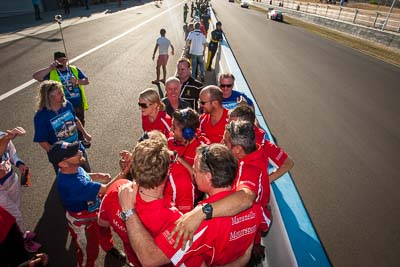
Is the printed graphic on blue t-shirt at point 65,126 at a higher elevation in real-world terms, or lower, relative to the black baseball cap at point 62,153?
lower

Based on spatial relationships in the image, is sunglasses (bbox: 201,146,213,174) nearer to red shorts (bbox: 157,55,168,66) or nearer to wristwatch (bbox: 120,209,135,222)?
wristwatch (bbox: 120,209,135,222)

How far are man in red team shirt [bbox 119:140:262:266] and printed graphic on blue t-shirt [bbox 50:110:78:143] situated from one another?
251 cm

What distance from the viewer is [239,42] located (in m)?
19.5

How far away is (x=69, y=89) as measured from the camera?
203 inches

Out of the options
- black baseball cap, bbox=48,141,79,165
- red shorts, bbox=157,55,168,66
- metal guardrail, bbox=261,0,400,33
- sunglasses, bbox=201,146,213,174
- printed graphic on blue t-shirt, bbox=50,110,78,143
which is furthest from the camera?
metal guardrail, bbox=261,0,400,33

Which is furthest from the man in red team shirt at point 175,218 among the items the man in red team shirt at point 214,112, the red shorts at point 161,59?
the red shorts at point 161,59

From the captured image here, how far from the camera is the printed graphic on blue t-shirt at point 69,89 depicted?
5.11m

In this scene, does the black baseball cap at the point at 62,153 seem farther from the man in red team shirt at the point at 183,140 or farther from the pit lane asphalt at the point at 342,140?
the pit lane asphalt at the point at 342,140

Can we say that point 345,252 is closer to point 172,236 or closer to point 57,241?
point 172,236

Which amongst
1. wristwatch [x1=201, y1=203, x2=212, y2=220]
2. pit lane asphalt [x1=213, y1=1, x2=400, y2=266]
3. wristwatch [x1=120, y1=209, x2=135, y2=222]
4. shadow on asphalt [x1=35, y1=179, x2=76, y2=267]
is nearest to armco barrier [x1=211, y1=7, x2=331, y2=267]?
pit lane asphalt [x1=213, y1=1, x2=400, y2=266]

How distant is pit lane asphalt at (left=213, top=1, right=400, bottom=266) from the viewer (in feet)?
13.9

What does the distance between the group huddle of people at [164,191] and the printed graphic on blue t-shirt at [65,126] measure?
0.06ft

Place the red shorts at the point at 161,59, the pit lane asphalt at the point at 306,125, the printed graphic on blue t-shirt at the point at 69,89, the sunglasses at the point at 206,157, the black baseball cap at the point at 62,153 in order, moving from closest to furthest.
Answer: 1. the sunglasses at the point at 206,157
2. the black baseball cap at the point at 62,153
3. the pit lane asphalt at the point at 306,125
4. the printed graphic on blue t-shirt at the point at 69,89
5. the red shorts at the point at 161,59

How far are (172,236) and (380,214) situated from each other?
4.69 m
